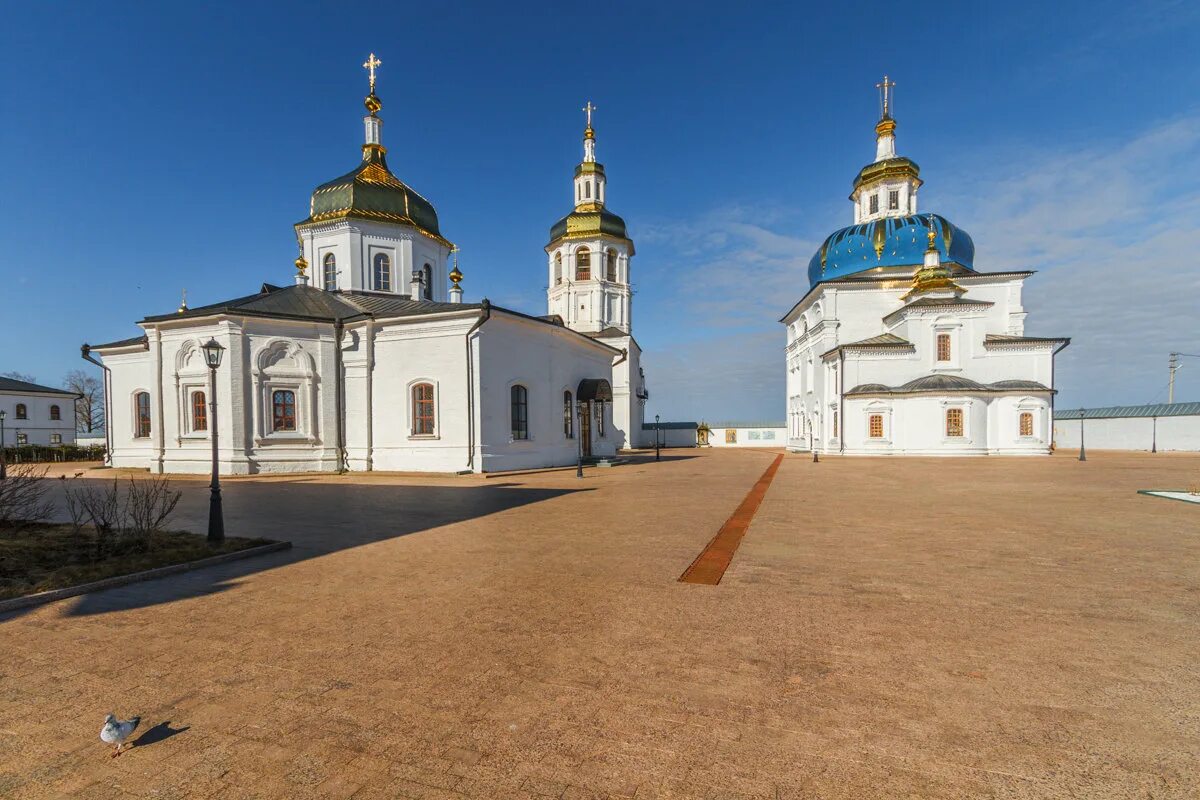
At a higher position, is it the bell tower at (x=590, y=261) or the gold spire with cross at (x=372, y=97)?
the gold spire with cross at (x=372, y=97)

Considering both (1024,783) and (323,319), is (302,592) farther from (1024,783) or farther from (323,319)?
(323,319)

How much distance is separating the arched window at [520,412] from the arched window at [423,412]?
294cm

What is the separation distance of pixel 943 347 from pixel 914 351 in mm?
1557

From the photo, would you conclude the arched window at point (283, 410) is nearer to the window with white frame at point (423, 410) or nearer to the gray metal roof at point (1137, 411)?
the window with white frame at point (423, 410)

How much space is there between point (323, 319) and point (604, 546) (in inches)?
647

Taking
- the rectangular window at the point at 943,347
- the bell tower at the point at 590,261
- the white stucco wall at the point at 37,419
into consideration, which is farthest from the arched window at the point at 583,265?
the white stucco wall at the point at 37,419

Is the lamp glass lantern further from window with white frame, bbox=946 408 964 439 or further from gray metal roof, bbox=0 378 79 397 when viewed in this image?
gray metal roof, bbox=0 378 79 397

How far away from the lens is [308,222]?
79.5ft

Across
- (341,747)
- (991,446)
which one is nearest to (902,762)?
(341,747)

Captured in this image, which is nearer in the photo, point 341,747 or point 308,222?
point 341,747

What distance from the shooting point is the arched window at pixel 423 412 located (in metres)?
18.6

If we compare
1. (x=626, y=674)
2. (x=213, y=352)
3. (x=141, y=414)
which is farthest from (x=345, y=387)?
(x=626, y=674)

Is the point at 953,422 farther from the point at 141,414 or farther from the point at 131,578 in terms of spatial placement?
the point at 141,414

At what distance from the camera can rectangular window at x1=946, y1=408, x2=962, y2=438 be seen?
1135 inches
